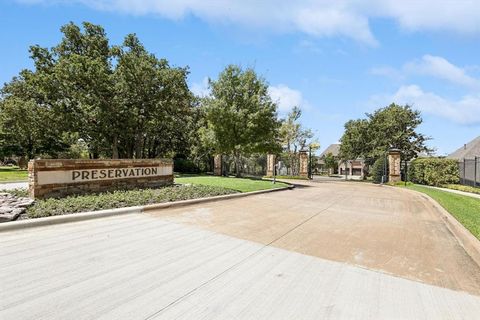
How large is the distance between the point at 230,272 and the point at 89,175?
274 inches

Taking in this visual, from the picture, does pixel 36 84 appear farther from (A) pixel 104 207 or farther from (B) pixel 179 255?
(B) pixel 179 255

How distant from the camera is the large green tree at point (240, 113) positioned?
782 inches

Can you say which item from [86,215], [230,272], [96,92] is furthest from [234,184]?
[96,92]

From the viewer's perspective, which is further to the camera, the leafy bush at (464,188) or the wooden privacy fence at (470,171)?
the wooden privacy fence at (470,171)

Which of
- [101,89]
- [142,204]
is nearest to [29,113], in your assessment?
[101,89]

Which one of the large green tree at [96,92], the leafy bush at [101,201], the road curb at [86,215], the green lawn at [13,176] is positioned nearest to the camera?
the road curb at [86,215]

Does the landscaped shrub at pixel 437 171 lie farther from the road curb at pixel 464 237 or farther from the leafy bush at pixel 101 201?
the leafy bush at pixel 101 201

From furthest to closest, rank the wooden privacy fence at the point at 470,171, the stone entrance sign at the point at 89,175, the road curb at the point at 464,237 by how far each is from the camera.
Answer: the wooden privacy fence at the point at 470,171
the stone entrance sign at the point at 89,175
the road curb at the point at 464,237

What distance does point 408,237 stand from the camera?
21.1 ft

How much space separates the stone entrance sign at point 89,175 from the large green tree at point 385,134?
29571 millimetres

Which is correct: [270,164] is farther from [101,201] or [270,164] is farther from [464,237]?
[464,237]

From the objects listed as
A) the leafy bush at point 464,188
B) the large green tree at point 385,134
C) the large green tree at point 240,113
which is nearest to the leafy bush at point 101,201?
the large green tree at point 240,113

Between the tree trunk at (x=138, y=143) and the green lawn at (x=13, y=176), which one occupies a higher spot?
the tree trunk at (x=138, y=143)

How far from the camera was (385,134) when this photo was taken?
35156mm
